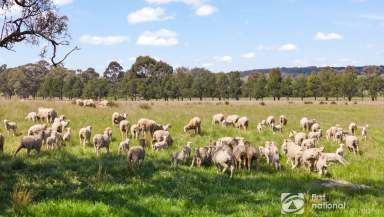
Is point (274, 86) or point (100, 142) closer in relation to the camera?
point (100, 142)

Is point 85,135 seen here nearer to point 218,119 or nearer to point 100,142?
point 100,142

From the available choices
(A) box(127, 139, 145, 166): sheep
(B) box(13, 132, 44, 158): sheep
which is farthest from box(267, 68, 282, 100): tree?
(A) box(127, 139, 145, 166): sheep

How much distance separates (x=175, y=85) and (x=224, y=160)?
103 metres

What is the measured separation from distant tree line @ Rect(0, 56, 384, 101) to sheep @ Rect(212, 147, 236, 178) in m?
97.5

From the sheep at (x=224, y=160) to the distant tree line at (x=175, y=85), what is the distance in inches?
3838

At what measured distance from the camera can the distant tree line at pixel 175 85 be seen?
115m

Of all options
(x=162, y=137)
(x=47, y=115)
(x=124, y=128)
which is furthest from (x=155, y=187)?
(x=47, y=115)

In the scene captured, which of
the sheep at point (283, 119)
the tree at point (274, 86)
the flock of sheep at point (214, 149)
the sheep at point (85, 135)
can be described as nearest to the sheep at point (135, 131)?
the flock of sheep at point (214, 149)

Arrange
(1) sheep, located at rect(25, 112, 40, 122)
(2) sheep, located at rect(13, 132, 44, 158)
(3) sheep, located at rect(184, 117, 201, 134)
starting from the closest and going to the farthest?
(2) sheep, located at rect(13, 132, 44, 158) < (3) sheep, located at rect(184, 117, 201, 134) < (1) sheep, located at rect(25, 112, 40, 122)

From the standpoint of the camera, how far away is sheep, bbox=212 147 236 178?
15.5m

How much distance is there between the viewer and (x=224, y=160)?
15562mm

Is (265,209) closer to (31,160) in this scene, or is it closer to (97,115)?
(31,160)

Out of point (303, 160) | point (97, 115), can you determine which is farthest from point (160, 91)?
point (303, 160)

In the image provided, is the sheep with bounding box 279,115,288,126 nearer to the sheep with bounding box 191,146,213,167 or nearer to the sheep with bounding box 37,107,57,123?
the sheep with bounding box 37,107,57,123
